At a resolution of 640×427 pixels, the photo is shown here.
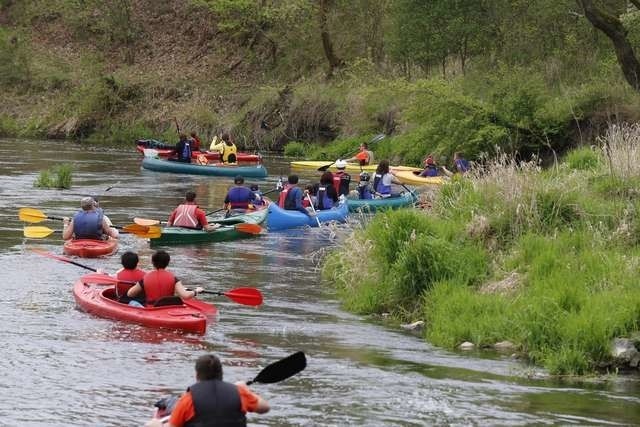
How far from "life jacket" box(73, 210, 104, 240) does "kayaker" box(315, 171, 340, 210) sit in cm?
597

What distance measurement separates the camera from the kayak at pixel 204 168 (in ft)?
104

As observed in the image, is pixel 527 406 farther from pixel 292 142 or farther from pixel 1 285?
pixel 292 142

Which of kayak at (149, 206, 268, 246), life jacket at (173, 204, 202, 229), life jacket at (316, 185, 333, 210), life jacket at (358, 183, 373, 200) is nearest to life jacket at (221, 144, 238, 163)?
life jacket at (358, 183, 373, 200)

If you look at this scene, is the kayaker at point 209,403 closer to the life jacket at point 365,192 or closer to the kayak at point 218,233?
the kayak at point 218,233

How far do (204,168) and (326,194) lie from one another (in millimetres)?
10454

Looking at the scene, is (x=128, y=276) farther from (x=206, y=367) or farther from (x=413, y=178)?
(x=413, y=178)

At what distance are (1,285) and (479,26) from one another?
1023 inches

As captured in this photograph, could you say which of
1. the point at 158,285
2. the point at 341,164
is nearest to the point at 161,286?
the point at 158,285

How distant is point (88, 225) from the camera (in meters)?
17.8

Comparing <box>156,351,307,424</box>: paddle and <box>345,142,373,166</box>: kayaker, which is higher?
<box>345,142,373,166</box>: kayaker

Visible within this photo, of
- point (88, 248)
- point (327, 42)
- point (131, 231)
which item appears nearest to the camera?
point (88, 248)

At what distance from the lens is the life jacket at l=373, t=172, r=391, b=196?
2398 centimetres

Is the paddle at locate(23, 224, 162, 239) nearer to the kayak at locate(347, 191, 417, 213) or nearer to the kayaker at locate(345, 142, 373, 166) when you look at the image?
the kayak at locate(347, 191, 417, 213)

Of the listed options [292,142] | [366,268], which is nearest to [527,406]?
[366,268]
